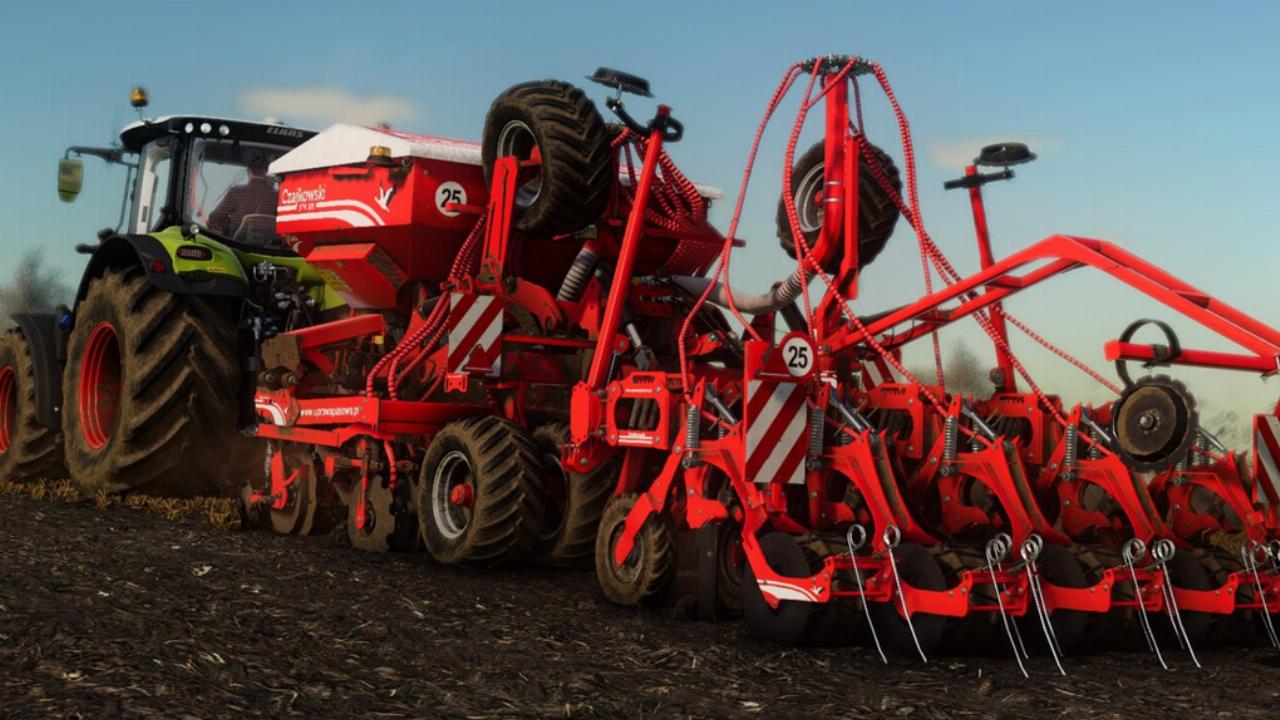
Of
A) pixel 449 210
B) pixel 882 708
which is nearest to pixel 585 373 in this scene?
pixel 449 210

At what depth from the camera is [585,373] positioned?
7.47 metres

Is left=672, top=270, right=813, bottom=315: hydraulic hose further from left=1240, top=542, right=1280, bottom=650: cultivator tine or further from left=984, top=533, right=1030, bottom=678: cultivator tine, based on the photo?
left=1240, top=542, right=1280, bottom=650: cultivator tine

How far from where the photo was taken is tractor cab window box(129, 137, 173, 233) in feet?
32.8

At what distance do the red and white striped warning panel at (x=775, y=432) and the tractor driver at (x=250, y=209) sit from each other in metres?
5.19

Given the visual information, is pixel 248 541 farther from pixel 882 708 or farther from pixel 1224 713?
pixel 1224 713

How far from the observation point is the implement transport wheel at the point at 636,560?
5.89 m

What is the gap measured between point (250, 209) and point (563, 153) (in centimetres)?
353

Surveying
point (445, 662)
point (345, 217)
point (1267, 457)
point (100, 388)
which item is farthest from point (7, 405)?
point (1267, 457)

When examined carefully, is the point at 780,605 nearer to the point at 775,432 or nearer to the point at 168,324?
the point at 775,432

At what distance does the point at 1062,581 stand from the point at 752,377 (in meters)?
1.46

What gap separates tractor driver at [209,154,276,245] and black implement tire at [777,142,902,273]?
395cm

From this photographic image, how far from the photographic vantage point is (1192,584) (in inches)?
236

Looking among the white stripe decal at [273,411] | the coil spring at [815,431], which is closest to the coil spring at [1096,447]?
the coil spring at [815,431]

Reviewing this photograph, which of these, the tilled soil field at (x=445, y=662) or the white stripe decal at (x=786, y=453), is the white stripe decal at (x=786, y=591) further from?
the white stripe decal at (x=786, y=453)
